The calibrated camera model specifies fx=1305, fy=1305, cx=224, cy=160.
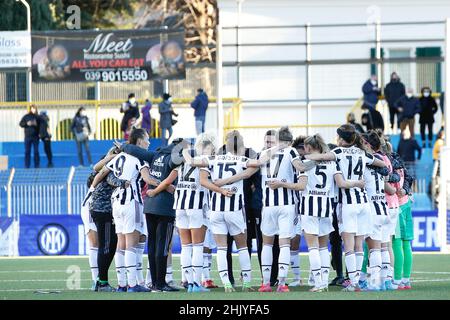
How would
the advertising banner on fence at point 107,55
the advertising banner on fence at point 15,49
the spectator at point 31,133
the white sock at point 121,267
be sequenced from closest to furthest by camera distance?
the white sock at point 121,267 → the spectator at point 31,133 → the advertising banner on fence at point 107,55 → the advertising banner on fence at point 15,49

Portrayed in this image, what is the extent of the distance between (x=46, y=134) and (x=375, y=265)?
21.7 meters

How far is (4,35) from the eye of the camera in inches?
1567

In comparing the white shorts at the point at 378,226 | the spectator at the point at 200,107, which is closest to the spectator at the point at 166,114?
the spectator at the point at 200,107

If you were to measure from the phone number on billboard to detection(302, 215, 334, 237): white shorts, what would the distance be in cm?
2261

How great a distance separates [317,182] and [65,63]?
77.1 ft

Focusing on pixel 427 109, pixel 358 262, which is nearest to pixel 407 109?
pixel 427 109

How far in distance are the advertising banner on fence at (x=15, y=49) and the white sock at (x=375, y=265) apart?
23.9m

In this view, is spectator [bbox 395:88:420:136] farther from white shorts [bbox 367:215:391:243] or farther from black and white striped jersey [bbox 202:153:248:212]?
black and white striped jersey [bbox 202:153:248:212]

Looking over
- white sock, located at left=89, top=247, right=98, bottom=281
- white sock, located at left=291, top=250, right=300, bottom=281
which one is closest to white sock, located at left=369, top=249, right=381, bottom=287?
white sock, located at left=291, top=250, right=300, bottom=281

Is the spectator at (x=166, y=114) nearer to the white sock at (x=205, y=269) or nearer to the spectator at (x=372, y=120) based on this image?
the spectator at (x=372, y=120)

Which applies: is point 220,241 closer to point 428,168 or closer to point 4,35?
point 428,168

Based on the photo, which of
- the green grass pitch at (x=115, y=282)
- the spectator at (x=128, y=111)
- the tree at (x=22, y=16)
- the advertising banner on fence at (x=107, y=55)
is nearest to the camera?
the green grass pitch at (x=115, y=282)

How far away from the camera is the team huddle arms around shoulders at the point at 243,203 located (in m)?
17.2
